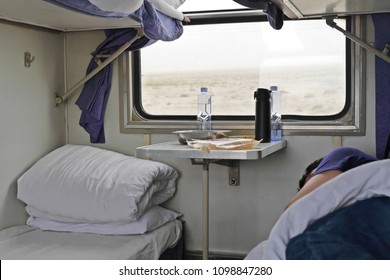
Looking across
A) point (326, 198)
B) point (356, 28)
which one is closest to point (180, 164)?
point (356, 28)

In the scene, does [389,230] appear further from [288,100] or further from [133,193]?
Result: [288,100]

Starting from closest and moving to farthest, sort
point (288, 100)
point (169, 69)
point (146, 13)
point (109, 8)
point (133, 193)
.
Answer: point (109, 8) < point (146, 13) < point (133, 193) < point (288, 100) < point (169, 69)

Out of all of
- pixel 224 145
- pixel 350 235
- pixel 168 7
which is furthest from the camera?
pixel 168 7

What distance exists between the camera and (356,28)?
2.71 metres

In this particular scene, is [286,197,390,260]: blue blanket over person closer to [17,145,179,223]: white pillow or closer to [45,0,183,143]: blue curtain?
[17,145,179,223]: white pillow

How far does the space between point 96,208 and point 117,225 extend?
0.44ft

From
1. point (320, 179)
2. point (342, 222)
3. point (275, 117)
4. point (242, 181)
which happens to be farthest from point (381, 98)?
point (342, 222)

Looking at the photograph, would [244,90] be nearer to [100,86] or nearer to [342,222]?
[100,86]

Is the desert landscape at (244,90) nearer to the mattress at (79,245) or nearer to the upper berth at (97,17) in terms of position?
the upper berth at (97,17)

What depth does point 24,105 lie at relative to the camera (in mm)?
2912

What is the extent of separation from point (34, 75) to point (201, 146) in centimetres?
120

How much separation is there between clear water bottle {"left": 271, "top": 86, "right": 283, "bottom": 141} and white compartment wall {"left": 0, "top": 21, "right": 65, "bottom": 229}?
4.15ft

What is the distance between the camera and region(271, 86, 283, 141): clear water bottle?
2.85 metres

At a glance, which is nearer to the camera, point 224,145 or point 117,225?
point 224,145
